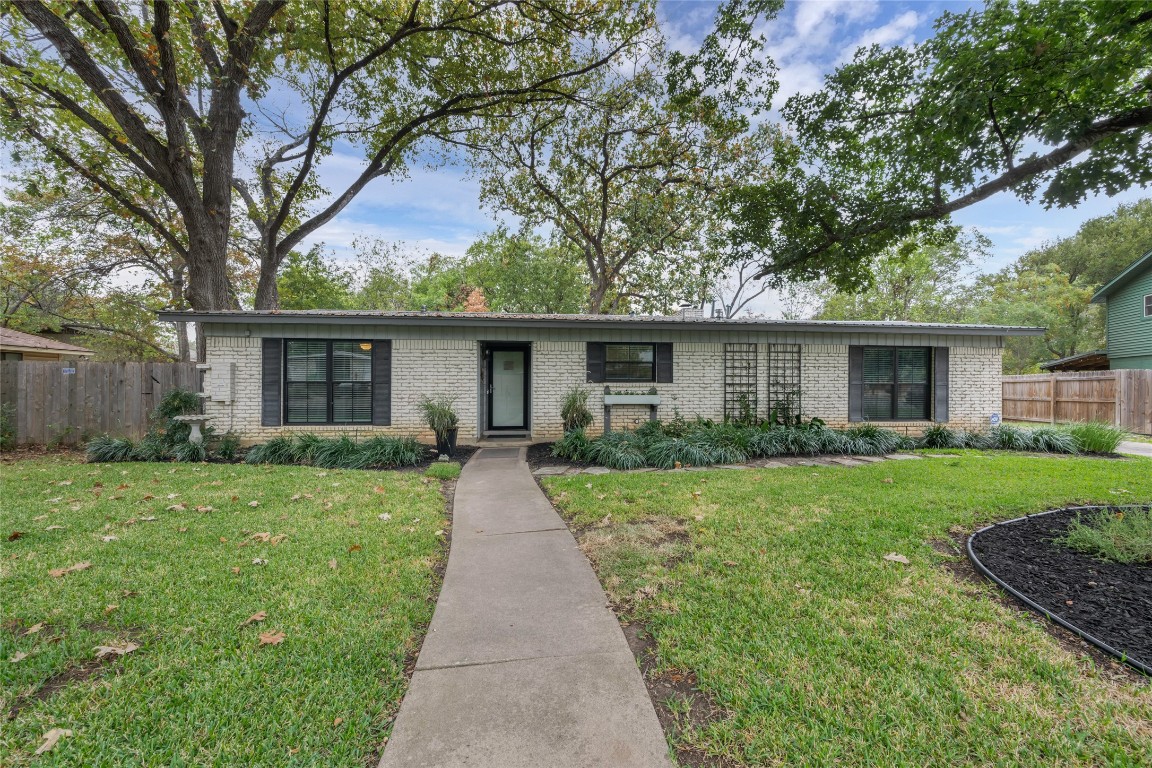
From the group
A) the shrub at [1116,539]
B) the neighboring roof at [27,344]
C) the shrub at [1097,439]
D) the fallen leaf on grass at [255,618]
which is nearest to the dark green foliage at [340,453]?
the fallen leaf on grass at [255,618]

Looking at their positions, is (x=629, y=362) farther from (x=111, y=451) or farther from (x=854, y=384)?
(x=111, y=451)

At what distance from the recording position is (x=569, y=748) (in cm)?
177

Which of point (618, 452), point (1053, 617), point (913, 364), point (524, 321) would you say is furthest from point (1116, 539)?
point (913, 364)

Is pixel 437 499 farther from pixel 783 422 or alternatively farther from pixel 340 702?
pixel 783 422

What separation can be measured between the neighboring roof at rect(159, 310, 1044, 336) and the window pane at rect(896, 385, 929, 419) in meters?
1.37

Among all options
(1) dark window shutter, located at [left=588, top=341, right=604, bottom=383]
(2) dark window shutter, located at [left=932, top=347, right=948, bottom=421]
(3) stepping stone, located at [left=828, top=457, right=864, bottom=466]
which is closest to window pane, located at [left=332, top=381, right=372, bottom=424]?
(1) dark window shutter, located at [left=588, top=341, right=604, bottom=383]

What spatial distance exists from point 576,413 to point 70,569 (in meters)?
6.85

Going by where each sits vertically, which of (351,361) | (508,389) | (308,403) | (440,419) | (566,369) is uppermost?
(351,361)

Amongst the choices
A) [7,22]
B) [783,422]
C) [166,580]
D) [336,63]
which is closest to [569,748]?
[166,580]

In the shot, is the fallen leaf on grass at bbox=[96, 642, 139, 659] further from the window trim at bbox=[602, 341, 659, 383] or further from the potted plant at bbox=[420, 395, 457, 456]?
the window trim at bbox=[602, 341, 659, 383]

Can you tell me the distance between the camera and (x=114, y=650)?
2338 mm

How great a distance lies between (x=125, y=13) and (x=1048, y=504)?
16314 mm

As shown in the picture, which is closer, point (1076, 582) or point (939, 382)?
point (1076, 582)

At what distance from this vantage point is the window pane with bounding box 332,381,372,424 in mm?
9062
